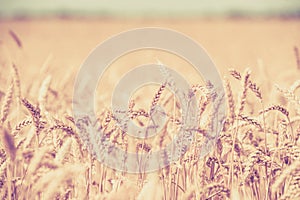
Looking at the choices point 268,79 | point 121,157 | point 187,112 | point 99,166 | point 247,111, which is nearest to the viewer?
point 187,112

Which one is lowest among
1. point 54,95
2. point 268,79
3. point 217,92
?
point 217,92

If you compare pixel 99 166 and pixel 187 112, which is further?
pixel 99 166

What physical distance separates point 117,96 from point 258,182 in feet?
3.78

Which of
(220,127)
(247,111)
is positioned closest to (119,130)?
(220,127)

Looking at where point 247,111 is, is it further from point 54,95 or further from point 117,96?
point 54,95

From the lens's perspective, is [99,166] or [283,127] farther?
[99,166]

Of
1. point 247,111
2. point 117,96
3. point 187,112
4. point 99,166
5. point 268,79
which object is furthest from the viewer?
point 268,79

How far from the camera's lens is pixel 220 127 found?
1.65 m

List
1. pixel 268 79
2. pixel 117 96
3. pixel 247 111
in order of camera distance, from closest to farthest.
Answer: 1. pixel 247 111
2. pixel 117 96
3. pixel 268 79

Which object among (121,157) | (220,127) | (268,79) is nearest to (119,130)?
(121,157)

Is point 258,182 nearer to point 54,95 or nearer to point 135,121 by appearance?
point 135,121

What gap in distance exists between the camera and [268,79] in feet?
9.95

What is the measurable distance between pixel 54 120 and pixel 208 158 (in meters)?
0.52

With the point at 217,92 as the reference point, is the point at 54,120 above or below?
below
